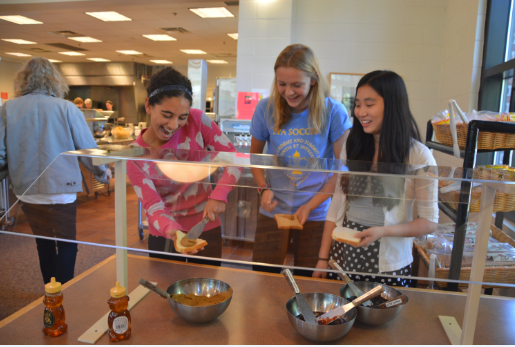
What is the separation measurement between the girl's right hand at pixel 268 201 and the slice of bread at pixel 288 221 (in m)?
0.03

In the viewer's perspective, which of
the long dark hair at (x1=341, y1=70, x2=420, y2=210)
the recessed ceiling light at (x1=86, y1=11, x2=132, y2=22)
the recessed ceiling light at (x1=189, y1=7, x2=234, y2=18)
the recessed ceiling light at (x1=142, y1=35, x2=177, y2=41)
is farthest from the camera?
the recessed ceiling light at (x1=142, y1=35, x2=177, y2=41)

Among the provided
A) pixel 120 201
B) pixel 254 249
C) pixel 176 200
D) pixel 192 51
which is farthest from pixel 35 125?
pixel 192 51

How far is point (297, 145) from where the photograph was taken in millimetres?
1562

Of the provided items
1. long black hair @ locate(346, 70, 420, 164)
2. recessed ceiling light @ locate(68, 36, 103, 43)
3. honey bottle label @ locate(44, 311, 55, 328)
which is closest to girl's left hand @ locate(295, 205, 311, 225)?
long black hair @ locate(346, 70, 420, 164)

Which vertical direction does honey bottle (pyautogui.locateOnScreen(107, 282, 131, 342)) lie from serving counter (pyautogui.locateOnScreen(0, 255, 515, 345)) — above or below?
above

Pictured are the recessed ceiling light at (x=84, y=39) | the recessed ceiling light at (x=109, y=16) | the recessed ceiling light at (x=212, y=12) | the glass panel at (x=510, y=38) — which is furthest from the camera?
the recessed ceiling light at (x=84, y=39)

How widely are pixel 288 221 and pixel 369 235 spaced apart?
0.22 m

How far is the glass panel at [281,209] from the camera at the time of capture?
847 millimetres

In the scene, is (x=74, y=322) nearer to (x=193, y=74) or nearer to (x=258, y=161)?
(x=258, y=161)

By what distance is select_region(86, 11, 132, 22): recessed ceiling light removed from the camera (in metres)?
5.96

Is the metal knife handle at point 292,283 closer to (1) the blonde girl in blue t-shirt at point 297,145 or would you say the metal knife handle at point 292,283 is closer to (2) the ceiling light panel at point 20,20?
(1) the blonde girl in blue t-shirt at point 297,145

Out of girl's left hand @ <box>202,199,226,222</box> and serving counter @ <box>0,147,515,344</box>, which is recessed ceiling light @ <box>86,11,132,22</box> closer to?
serving counter @ <box>0,147,515,344</box>

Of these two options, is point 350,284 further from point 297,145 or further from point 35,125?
point 35,125

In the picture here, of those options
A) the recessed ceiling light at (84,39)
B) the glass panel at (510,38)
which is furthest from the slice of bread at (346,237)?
the recessed ceiling light at (84,39)
